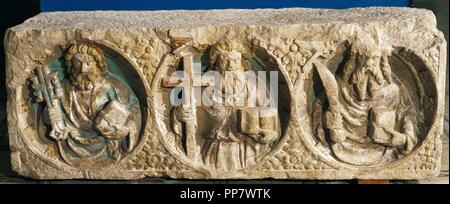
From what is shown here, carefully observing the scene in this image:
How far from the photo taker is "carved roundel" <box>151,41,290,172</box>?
3.92 metres

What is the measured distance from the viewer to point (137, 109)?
4066 millimetres

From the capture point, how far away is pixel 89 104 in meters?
4.07

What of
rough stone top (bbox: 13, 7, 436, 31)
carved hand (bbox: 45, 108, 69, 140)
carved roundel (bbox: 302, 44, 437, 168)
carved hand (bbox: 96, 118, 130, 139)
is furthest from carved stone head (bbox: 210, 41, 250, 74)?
carved hand (bbox: 45, 108, 69, 140)

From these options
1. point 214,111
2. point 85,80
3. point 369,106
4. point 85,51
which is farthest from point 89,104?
point 369,106

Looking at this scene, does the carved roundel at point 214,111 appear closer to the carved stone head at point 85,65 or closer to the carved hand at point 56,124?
the carved stone head at point 85,65

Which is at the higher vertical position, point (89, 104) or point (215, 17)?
point (215, 17)

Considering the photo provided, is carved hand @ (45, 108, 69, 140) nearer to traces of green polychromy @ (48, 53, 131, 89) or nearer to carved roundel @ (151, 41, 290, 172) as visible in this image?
traces of green polychromy @ (48, 53, 131, 89)

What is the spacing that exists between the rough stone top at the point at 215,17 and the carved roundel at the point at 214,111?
179 millimetres

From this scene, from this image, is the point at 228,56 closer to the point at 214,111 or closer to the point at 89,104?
the point at 214,111

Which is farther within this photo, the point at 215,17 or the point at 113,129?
the point at 215,17

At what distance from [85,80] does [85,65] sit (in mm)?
104

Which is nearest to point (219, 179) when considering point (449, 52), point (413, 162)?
point (413, 162)

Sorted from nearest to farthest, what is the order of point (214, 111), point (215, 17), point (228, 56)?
point (228, 56)
point (214, 111)
point (215, 17)

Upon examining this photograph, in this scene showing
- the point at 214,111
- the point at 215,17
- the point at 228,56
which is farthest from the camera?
the point at 215,17
